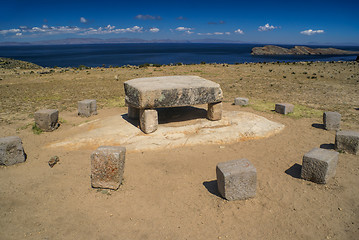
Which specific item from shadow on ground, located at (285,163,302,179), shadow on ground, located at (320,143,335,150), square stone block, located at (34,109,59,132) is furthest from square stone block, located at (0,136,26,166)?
shadow on ground, located at (320,143,335,150)

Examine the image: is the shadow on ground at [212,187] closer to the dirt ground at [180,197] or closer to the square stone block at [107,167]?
the dirt ground at [180,197]

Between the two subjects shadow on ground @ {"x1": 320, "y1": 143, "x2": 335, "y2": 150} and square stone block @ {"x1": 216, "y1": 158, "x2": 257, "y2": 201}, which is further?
shadow on ground @ {"x1": 320, "y1": 143, "x2": 335, "y2": 150}

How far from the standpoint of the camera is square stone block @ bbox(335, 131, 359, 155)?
7290 mm

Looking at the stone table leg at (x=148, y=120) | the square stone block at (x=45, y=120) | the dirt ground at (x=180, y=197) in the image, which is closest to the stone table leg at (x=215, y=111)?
the dirt ground at (x=180, y=197)

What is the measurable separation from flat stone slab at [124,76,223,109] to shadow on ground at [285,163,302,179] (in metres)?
3.52

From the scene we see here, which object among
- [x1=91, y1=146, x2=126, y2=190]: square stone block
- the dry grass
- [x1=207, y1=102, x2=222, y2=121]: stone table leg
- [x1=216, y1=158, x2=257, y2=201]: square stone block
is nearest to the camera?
[x1=216, y1=158, x2=257, y2=201]: square stone block

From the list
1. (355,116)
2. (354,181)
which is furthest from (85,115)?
(355,116)

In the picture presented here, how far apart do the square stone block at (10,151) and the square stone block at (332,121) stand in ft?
35.3

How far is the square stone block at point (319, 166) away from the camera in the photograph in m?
5.79

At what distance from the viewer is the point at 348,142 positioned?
7391 mm

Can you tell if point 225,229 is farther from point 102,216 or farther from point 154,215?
point 102,216

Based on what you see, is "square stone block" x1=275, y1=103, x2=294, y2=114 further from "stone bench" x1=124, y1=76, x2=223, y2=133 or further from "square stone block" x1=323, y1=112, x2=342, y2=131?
"stone bench" x1=124, y1=76, x2=223, y2=133

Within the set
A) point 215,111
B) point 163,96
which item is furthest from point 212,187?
point 215,111

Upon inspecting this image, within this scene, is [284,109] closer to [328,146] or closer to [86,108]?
[328,146]
